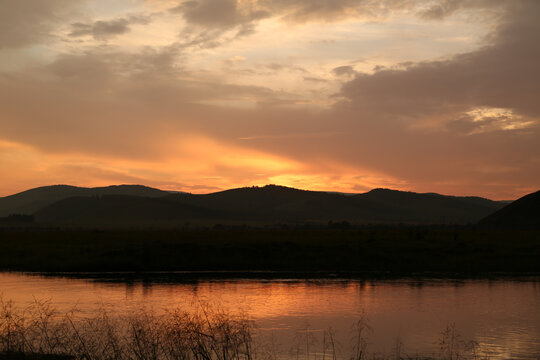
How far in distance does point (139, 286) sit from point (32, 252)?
963 inches

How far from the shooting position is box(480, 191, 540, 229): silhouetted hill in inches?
4405

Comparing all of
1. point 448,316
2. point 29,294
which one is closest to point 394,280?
point 448,316

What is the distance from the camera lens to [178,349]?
53.3 ft

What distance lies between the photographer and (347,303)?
90.6ft

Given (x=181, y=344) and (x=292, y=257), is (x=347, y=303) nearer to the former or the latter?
(x=181, y=344)

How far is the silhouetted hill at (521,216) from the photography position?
111894 millimetres

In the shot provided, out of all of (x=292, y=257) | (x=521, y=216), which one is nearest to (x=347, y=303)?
(x=292, y=257)

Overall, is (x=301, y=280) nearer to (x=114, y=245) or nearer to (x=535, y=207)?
(x=114, y=245)

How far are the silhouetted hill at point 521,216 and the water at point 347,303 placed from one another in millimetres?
81223

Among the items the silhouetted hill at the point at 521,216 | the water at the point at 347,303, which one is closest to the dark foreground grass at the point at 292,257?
the water at the point at 347,303

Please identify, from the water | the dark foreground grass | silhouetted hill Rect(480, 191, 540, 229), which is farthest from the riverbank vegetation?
silhouetted hill Rect(480, 191, 540, 229)

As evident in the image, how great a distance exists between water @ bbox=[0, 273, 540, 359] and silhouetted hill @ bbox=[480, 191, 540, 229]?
8122 centimetres

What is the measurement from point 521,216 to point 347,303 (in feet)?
330

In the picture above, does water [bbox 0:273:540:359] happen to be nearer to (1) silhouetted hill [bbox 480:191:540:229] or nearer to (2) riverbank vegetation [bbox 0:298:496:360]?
(2) riverbank vegetation [bbox 0:298:496:360]
